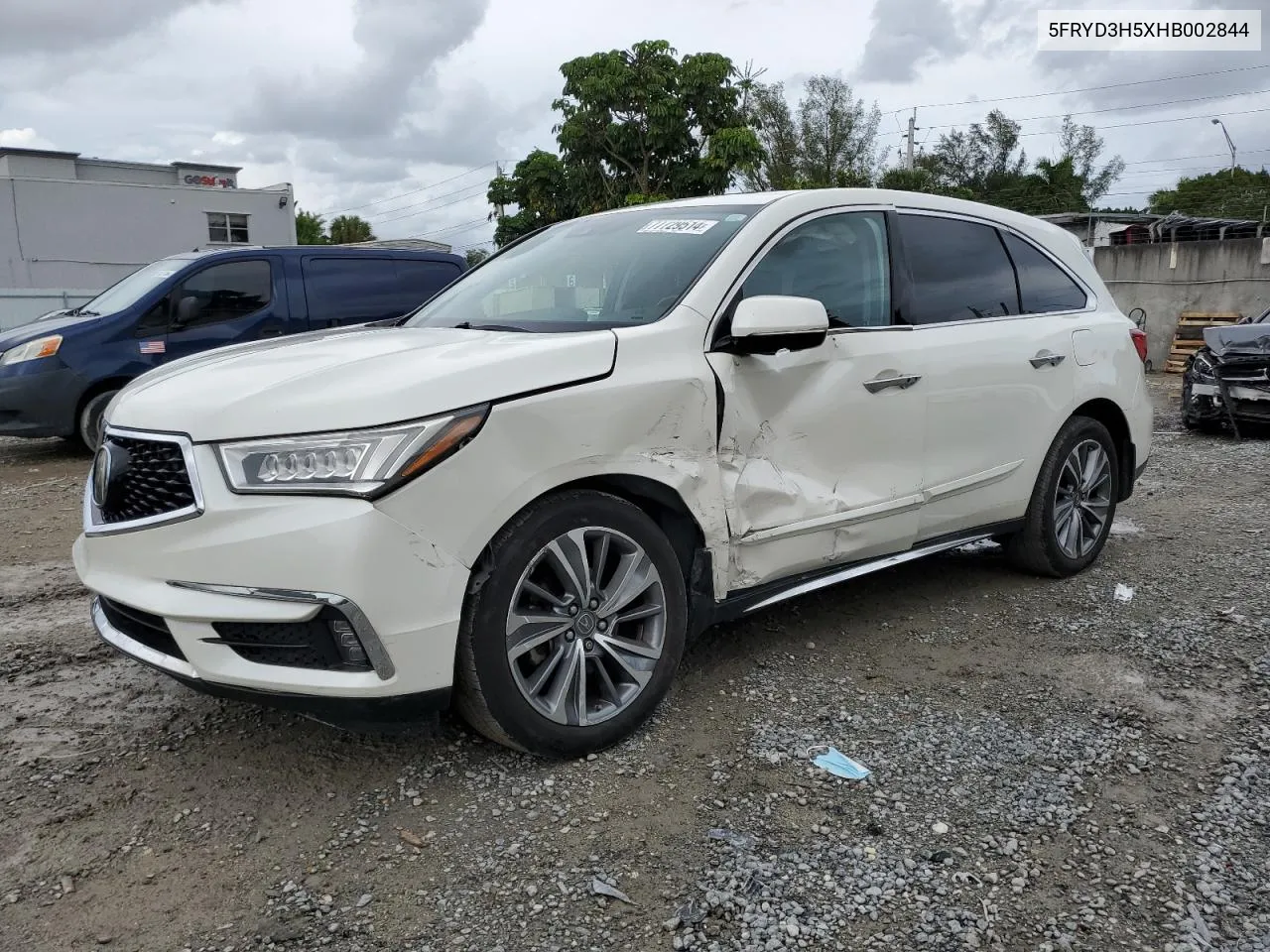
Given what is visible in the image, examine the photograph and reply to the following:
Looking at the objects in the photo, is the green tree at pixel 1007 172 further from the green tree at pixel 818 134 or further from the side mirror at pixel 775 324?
the side mirror at pixel 775 324

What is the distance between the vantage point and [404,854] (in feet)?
8.55

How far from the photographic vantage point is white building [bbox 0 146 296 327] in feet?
85.4

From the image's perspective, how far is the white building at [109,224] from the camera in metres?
26.0

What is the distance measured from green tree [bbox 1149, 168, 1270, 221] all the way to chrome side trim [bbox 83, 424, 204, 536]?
130 ft

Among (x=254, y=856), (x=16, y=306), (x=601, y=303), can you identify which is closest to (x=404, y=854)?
(x=254, y=856)

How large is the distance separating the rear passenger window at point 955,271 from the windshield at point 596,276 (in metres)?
0.83

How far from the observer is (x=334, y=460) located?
2586mm

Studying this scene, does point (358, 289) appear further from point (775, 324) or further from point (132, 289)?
point (775, 324)

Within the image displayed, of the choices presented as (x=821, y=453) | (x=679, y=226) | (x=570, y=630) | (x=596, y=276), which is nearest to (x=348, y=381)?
(x=570, y=630)

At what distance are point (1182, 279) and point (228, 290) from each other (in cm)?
1785

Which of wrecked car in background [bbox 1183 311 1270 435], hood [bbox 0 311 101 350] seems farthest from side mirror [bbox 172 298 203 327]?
wrecked car in background [bbox 1183 311 1270 435]

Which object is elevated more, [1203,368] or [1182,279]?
[1182,279]

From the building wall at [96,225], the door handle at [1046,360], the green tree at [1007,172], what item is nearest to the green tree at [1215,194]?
the green tree at [1007,172]

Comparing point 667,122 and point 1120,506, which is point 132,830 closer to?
point 1120,506
